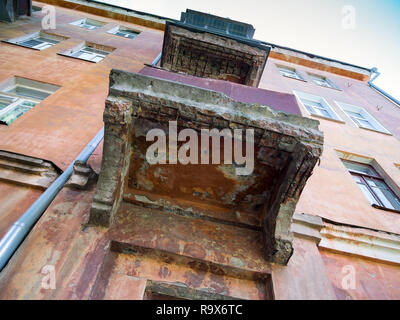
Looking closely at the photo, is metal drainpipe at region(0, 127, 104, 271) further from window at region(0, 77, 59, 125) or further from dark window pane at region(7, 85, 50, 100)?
dark window pane at region(7, 85, 50, 100)

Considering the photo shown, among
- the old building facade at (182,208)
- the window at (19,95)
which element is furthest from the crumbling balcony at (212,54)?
the window at (19,95)

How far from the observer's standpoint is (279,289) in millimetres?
2180

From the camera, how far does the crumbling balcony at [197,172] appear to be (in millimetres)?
2180

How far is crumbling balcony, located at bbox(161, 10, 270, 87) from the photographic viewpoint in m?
5.36

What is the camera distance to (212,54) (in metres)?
5.54

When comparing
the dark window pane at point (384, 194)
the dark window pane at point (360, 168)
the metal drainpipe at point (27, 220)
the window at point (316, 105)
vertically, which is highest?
the window at point (316, 105)

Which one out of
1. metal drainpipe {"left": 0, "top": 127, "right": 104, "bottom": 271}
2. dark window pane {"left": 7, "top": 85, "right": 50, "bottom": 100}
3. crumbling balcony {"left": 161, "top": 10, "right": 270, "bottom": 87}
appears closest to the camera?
metal drainpipe {"left": 0, "top": 127, "right": 104, "bottom": 271}

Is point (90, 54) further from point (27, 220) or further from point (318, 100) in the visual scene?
point (318, 100)

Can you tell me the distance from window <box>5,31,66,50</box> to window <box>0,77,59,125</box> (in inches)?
102

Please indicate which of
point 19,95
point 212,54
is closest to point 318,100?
point 212,54

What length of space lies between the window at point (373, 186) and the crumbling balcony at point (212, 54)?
3221mm

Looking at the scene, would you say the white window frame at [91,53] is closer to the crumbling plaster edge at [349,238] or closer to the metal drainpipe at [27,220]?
the metal drainpipe at [27,220]

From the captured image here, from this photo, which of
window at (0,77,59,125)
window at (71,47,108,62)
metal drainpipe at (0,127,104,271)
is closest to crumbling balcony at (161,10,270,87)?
window at (71,47,108,62)
